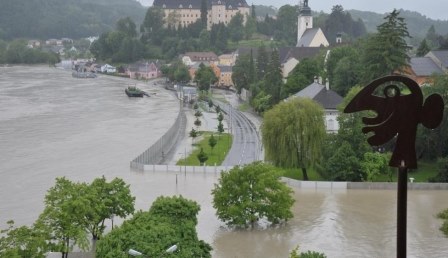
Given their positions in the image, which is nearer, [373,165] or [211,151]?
[373,165]

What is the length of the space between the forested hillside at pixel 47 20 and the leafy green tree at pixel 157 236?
134 meters

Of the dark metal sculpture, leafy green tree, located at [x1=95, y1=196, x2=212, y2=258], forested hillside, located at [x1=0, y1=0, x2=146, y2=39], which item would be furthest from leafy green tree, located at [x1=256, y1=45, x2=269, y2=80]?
forested hillside, located at [x1=0, y1=0, x2=146, y2=39]

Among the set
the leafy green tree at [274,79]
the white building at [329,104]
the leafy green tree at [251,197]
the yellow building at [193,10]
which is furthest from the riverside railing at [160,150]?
the yellow building at [193,10]

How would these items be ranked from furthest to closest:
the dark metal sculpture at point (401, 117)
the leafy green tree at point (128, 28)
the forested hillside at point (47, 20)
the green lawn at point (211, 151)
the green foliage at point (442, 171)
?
1. the forested hillside at point (47, 20)
2. the leafy green tree at point (128, 28)
3. the green lawn at point (211, 151)
4. the green foliage at point (442, 171)
5. the dark metal sculpture at point (401, 117)

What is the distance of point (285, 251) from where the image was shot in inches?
640

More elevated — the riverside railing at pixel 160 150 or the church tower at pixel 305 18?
the church tower at pixel 305 18

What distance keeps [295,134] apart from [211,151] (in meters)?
8.13

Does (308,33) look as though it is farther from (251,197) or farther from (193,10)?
(251,197)

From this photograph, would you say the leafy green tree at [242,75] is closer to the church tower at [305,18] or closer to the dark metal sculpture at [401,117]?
the church tower at [305,18]

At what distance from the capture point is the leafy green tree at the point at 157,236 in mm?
11781

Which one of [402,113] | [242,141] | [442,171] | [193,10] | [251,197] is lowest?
[242,141]

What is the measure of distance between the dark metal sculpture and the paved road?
69.0 ft

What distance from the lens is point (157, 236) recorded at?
480 inches

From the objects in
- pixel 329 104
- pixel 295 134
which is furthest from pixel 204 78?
pixel 295 134
